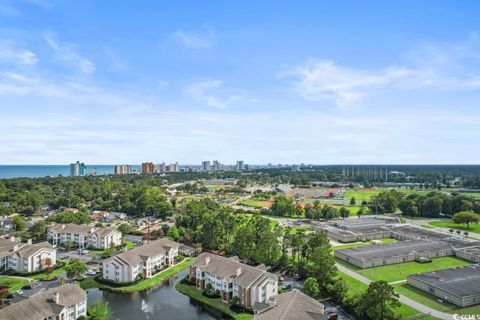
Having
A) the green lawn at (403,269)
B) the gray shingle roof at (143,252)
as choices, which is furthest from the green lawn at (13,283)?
the green lawn at (403,269)

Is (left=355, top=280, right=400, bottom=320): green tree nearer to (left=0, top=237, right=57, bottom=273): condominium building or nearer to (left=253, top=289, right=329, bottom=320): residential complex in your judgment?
(left=253, top=289, right=329, bottom=320): residential complex

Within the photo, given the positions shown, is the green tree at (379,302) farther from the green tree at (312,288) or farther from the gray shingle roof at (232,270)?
the gray shingle roof at (232,270)

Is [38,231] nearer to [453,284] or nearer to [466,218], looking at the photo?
[453,284]

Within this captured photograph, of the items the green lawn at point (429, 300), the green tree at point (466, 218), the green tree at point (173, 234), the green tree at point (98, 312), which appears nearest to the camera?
the green tree at point (98, 312)

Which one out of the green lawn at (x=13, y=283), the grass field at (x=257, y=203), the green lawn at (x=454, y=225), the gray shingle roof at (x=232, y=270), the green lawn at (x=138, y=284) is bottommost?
the green lawn at (x=13, y=283)

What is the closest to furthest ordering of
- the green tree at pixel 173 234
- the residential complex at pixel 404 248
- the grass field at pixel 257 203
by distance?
the residential complex at pixel 404 248
the green tree at pixel 173 234
the grass field at pixel 257 203

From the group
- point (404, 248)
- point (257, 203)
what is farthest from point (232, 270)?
point (257, 203)

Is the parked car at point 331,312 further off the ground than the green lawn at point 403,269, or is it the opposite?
the green lawn at point 403,269
